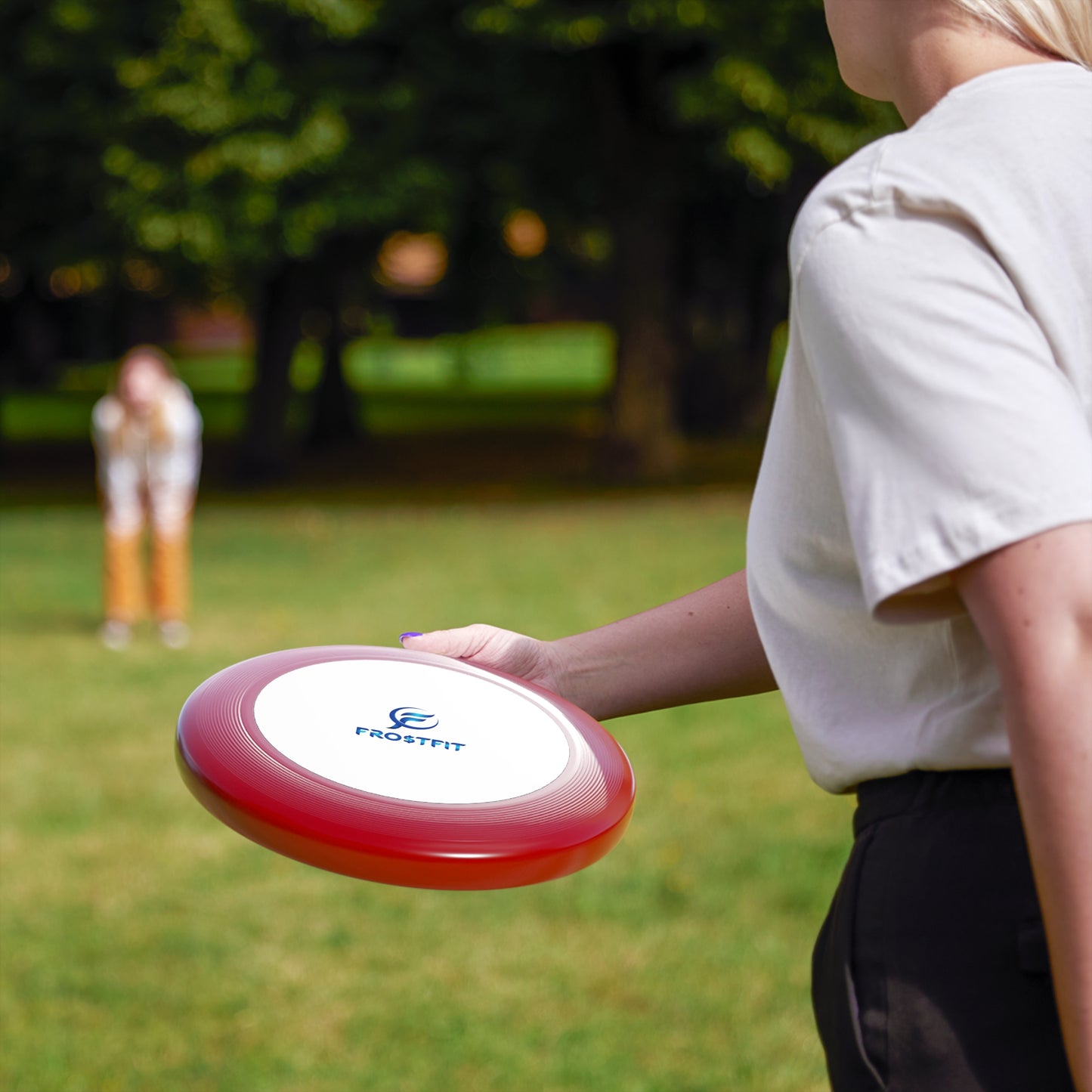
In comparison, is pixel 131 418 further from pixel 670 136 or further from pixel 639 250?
pixel 670 136

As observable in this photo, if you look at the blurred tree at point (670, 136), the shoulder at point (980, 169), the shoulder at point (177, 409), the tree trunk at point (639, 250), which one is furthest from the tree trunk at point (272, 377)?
the shoulder at point (980, 169)

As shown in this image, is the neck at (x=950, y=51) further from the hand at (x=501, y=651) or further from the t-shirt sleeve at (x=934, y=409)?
the hand at (x=501, y=651)

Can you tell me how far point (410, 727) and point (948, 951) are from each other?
647mm

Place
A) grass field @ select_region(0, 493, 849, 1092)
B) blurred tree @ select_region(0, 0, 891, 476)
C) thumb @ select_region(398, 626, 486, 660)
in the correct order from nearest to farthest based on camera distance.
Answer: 1. thumb @ select_region(398, 626, 486, 660)
2. grass field @ select_region(0, 493, 849, 1092)
3. blurred tree @ select_region(0, 0, 891, 476)

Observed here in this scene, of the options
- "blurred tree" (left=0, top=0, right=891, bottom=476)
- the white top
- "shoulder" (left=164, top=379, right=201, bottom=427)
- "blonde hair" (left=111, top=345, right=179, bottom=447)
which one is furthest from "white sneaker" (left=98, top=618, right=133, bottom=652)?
"blurred tree" (left=0, top=0, right=891, bottom=476)

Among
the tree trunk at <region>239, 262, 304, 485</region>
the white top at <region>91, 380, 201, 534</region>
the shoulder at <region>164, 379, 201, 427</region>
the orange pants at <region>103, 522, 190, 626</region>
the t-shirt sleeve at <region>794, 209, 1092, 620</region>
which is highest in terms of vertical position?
the t-shirt sleeve at <region>794, 209, 1092, 620</region>

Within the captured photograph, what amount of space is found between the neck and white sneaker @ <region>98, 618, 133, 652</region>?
9.28 metres

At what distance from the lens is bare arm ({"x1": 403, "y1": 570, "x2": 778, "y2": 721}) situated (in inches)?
67.2

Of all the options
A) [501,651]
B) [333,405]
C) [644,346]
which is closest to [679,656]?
[501,651]

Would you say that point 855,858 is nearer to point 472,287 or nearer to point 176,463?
point 176,463

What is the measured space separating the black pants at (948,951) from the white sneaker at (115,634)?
30.1 ft

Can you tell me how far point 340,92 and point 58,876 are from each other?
13261 mm

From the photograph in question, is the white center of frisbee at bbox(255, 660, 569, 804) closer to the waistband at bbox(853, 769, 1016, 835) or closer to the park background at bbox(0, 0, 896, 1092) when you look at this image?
the waistband at bbox(853, 769, 1016, 835)

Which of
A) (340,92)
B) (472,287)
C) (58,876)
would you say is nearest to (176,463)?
(58,876)
